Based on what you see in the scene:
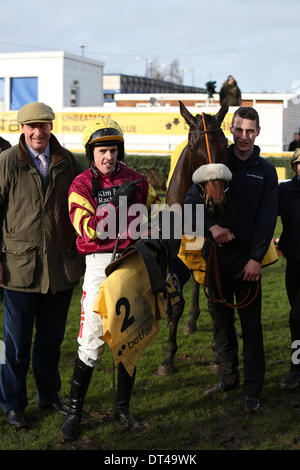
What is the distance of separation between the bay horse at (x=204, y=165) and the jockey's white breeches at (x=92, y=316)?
0.79 m

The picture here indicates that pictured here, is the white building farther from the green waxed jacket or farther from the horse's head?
the green waxed jacket

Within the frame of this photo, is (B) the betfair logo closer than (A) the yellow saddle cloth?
No

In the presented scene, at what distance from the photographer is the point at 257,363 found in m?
4.34

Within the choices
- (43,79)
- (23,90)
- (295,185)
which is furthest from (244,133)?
(23,90)

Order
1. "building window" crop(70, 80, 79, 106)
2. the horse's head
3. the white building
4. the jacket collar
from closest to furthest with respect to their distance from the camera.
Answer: the horse's head → the jacket collar → the white building → "building window" crop(70, 80, 79, 106)

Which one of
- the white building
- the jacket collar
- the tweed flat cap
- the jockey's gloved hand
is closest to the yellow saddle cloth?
the jockey's gloved hand

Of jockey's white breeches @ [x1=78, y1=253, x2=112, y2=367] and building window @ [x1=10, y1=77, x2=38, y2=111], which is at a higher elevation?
building window @ [x1=10, y1=77, x2=38, y2=111]

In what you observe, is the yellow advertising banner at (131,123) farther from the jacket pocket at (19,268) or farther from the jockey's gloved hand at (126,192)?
the jockey's gloved hand at (126,192)

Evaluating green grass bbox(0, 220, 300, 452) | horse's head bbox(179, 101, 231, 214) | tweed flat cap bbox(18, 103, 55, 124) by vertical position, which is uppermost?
tweed flat cap bbox(18, 103, 55, 124)

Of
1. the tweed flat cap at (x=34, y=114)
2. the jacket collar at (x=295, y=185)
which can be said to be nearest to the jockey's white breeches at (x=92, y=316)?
the tweed flat cap at (x=34, y=114)

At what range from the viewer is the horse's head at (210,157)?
3850mm

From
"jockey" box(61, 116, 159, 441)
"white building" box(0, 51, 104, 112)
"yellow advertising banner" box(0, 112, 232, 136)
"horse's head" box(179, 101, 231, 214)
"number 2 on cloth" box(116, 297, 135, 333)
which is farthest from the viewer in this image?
"white building" box(0, 51, 104, 112)

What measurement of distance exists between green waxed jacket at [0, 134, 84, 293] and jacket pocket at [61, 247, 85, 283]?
0.15ft

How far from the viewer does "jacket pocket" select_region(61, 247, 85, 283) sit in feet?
13.4
